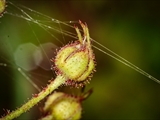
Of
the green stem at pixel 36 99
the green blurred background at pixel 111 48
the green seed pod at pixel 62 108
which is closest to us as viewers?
the green stem at pixel 36 99

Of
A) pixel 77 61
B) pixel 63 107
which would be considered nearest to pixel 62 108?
pixel 63 107

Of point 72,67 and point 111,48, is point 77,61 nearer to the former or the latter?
point 72,67

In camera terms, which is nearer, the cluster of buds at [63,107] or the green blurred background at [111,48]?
the cluster of buds at [63,107]

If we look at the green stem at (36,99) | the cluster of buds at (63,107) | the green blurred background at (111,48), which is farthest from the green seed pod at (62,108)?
the green blurred background at (111,48)

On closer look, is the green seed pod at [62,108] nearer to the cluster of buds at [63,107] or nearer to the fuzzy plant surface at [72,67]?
the cluster of buds at [63,107]

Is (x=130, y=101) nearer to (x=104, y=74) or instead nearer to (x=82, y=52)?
(x=104, y=74)

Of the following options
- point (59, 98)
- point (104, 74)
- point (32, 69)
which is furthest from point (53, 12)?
point (59, 98)
